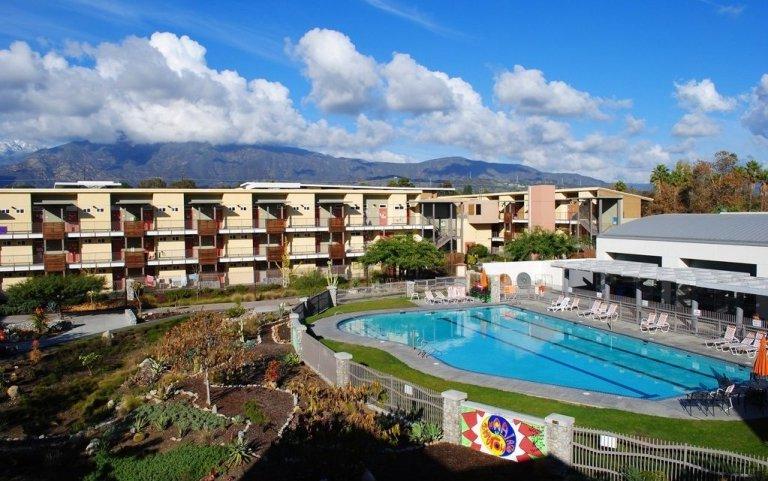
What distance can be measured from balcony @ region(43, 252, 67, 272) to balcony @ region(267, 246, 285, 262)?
13.1m

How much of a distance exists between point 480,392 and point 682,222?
69.7 ft

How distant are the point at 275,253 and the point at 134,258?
9.49m

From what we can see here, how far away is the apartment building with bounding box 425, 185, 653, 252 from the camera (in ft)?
152

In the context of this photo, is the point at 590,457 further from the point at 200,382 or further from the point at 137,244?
the point at 137,244

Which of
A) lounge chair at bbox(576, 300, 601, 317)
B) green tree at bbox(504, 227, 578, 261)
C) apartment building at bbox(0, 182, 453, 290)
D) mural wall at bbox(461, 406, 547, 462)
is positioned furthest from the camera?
green tree at bbox(504, 227, 578, 261)

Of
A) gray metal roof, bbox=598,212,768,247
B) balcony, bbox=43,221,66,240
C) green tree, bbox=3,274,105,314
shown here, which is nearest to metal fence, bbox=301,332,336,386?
green tree, bbox=3,274,105,314

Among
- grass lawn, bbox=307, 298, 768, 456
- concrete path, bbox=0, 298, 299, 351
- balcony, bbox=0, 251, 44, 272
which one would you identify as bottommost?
concrete path, bbox=0, 298, 299, 351

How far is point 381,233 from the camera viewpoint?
4681cm

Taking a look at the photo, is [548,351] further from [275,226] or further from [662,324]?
[275,226]

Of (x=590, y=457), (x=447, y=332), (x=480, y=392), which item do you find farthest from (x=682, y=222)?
(x=590, y=457)

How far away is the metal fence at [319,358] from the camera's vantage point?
1734 cm

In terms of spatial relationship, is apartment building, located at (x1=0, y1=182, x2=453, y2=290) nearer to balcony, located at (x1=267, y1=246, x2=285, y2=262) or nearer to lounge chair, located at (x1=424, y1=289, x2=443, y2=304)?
balcony, located at (x1=267, y1=246, x2=285, y2=262)

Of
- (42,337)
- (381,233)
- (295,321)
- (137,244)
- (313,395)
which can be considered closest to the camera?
(313,395)

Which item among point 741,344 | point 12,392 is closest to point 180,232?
point 12,392
